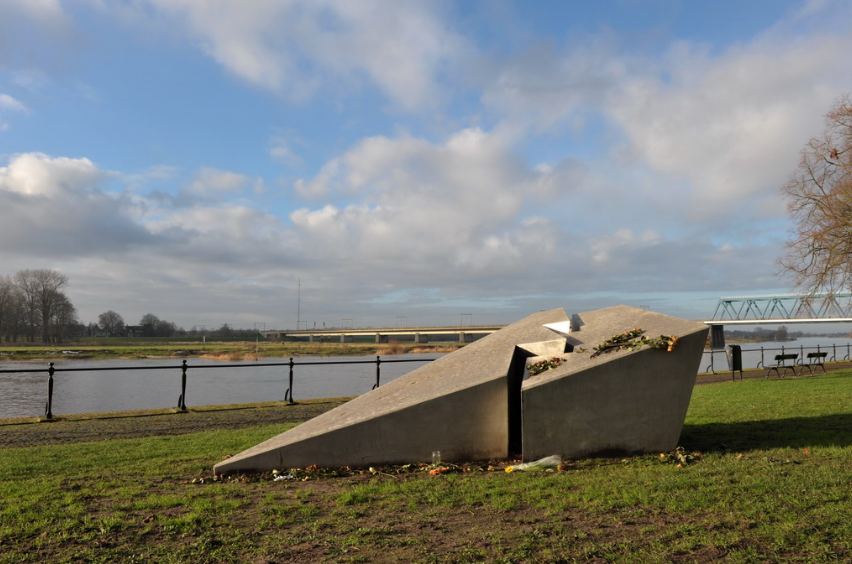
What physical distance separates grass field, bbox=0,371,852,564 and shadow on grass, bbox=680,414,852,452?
15cm

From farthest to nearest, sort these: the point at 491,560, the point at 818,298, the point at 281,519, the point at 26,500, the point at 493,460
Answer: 1. the point at 818,298
2. the point at 493,460
3. the point at 26,500
4. the point at 281,519
5. the point at 491,560

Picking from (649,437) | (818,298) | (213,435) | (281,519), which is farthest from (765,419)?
(818,298)

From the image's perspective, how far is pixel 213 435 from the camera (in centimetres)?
924

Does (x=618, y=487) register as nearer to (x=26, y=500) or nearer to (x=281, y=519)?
(x=281, y=519)

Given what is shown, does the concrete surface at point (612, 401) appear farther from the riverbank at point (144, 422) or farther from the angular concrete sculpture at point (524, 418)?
the riverbank at point (144, 422)

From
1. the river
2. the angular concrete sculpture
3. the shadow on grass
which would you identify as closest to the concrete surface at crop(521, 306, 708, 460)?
the angular concrete sculpture

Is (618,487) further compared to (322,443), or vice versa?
(322,443)

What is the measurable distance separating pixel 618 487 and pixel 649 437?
64.3 inches

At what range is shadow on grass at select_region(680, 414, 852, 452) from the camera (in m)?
7.15

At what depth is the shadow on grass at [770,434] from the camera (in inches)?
282

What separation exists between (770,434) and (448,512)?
5640mm

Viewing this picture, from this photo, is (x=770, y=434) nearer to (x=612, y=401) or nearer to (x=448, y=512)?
(x=612, y=401)

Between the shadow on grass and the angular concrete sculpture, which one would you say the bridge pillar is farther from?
the angular concrete sculpture

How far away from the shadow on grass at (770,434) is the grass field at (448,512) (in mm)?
150
